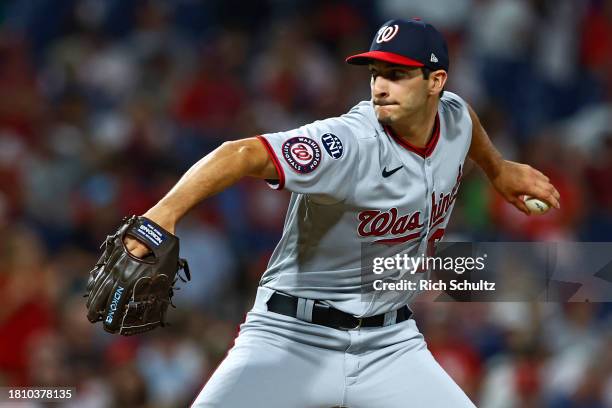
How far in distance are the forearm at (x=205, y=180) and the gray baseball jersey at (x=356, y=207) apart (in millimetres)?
300

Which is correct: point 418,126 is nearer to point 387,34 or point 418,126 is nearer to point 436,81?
point 436,81

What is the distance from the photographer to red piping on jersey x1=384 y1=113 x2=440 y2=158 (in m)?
3.35

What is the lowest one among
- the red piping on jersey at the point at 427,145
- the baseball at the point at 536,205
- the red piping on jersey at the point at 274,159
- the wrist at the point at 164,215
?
the wrist at the point at 164,215

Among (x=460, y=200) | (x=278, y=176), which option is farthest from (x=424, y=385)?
(x=460, y=200)

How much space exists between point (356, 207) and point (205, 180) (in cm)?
66

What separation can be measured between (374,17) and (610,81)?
1.85 metres

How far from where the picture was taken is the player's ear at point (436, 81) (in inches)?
133

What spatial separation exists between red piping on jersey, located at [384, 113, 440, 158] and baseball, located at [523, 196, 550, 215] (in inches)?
21.3

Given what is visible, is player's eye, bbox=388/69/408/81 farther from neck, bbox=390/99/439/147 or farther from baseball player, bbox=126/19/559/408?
neck, bbox=390/99/439/147

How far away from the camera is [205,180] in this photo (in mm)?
2686

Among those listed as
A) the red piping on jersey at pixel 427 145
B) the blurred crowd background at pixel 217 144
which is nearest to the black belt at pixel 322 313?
the red piping on jersey at pixel 427 145

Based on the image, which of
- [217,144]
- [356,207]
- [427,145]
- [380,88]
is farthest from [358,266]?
[217,144]

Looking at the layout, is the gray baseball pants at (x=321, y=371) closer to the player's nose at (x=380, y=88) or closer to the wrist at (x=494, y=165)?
the player's nose at (x=380, y=88)

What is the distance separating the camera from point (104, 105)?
7387 mm
